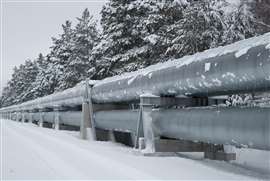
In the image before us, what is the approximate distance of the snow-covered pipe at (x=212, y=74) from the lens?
429cm

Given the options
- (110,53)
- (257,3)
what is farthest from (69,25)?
(257,3)

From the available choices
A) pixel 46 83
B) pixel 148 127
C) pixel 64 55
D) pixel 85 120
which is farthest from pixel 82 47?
pixel 148 127

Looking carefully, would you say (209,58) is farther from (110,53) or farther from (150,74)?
(110,53)

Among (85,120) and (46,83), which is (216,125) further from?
(46,83)

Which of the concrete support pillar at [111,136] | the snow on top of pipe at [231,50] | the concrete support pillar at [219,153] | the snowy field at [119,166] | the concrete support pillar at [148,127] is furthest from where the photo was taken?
the concrete support pillar at [111,136]

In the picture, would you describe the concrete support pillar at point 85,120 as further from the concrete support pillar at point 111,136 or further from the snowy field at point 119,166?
the snowy field at point 119,166

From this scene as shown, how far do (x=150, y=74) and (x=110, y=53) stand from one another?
59.4 ft

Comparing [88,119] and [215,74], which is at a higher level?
[215,74]

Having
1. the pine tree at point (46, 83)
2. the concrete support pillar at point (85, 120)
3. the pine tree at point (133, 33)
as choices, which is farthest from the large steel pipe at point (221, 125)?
the pine tree at point (46, 83)

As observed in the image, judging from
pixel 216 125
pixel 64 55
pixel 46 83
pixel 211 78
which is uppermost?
pixel 64 55

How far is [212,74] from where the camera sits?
4.97 m

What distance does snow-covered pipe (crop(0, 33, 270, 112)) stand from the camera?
14.1 feet

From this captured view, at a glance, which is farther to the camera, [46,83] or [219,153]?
[46,83]

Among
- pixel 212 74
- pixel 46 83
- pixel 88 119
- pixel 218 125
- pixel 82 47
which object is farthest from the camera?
pixel 46 83
